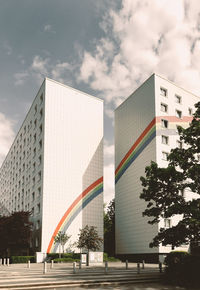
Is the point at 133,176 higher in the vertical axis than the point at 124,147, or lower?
lower

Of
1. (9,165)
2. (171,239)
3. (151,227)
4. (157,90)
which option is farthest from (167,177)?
(9,165)

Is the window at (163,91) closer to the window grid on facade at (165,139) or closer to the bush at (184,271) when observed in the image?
the window grid on facade at (165,139)

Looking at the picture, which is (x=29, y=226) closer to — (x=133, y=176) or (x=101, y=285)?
(x=133, y=176)

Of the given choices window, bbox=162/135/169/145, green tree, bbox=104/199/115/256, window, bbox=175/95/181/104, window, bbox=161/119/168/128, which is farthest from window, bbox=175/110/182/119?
green tree, bbox=104/199/115/256

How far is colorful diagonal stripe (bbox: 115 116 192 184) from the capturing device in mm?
41344

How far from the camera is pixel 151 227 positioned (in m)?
38.3

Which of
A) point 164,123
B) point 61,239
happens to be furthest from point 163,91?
point 61,239

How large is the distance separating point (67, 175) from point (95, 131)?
927 cm

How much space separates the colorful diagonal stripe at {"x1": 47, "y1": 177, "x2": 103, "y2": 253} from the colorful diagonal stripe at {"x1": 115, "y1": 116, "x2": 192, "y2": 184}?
344cm

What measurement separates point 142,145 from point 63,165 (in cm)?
1188

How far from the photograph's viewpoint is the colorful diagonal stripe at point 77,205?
1678 inches

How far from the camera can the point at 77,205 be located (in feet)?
148

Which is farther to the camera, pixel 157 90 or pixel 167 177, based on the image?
pixel 157 90

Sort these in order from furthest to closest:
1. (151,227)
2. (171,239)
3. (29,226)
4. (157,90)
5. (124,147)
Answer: (124,147)
(29,226)
(157,90)
(151,227)
(171,239)
